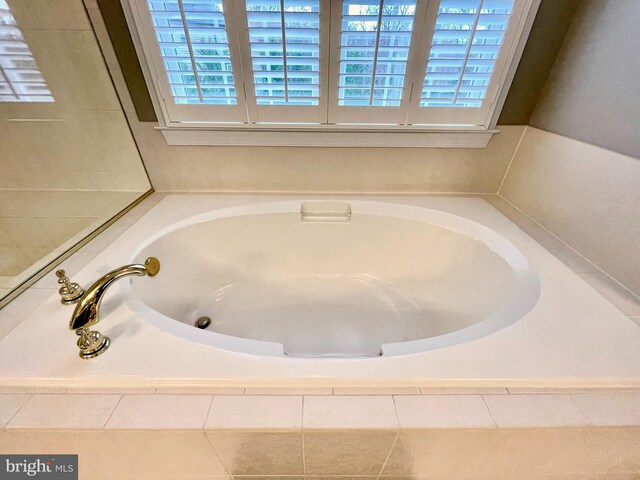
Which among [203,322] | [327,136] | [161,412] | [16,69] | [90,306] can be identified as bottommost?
[203,322]

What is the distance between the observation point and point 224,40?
949 mm

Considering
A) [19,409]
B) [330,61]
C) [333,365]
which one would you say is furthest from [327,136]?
[19,409]

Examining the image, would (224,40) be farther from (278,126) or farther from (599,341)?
(599,341)

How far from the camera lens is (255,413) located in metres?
0.46

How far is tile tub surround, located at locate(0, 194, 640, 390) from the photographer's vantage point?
1.64 feet

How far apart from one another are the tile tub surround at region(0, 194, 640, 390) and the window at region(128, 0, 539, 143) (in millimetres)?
860

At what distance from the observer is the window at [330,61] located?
0.90 metres

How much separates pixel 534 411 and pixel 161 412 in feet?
2.25

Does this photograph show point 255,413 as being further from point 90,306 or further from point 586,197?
point 586,197

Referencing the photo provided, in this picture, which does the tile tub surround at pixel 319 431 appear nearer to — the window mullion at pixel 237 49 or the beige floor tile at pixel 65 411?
the beige floor tile at pixel 65 411

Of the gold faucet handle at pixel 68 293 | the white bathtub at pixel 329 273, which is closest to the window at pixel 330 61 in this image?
the white bathtub at pixel 329 273

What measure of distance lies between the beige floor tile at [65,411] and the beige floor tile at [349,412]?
0.37 meters

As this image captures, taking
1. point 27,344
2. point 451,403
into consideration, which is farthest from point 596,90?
point 27,344

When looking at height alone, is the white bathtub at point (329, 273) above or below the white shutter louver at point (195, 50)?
below
